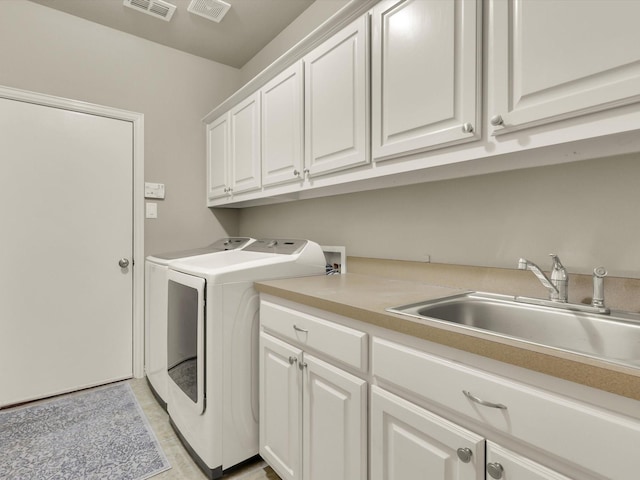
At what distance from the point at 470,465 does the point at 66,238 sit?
2660mm

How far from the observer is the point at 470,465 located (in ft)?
2.50

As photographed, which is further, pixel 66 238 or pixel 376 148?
pixel 66 238

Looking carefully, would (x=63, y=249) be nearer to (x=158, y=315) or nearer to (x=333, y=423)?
(x=158, y=315)

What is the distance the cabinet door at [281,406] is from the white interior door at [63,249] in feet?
5.36

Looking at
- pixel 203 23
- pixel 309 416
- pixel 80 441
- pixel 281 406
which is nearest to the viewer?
pixel 309 416

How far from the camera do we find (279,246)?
198 centimetres

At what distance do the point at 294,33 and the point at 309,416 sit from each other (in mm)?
2465

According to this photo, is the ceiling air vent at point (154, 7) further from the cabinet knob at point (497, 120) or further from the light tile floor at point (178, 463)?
the light tile floor at point (178, 463)

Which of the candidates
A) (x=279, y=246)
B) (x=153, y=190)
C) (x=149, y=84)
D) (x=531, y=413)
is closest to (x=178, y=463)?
(x=279, y=246)

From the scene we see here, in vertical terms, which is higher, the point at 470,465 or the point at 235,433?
the point at 470,465

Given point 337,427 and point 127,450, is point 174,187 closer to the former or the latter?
point 127,450

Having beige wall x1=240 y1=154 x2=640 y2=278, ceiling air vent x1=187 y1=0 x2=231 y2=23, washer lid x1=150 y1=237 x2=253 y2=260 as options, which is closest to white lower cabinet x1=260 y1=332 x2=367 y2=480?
beige wall x1=240 y1=154 x2=640 y2=278

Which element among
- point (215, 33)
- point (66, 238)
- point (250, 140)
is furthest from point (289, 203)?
point (66, 238)

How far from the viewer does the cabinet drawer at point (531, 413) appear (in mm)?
574
